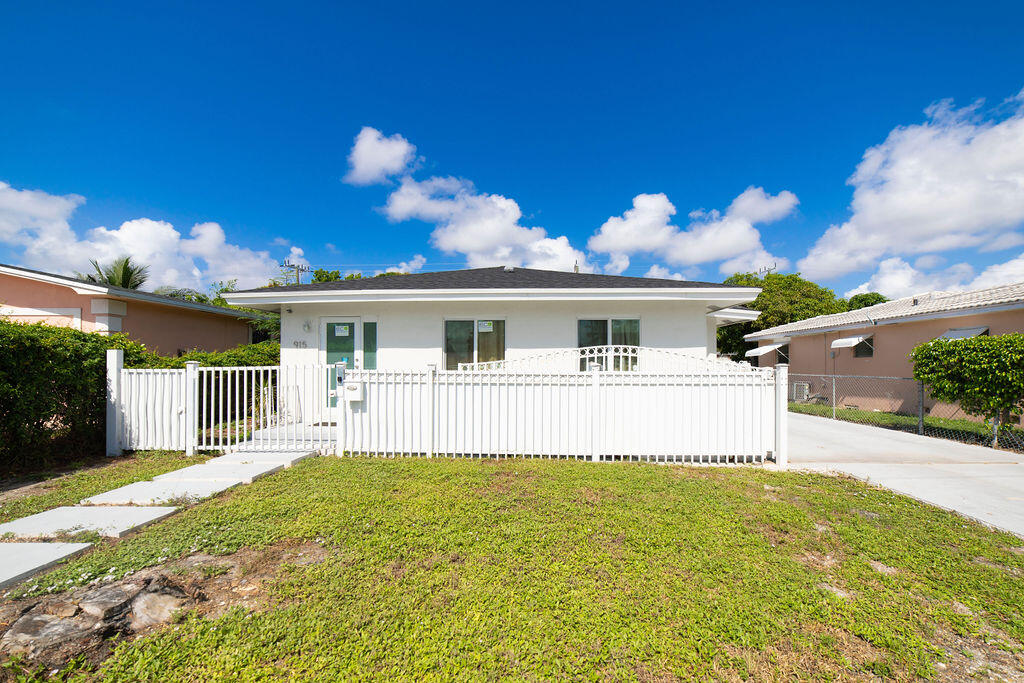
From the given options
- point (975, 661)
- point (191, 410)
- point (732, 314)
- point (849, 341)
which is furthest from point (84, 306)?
point (849, 341)

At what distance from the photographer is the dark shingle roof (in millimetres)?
8312

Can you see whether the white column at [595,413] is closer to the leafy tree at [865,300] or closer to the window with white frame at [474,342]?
the window with white frame at [474,342]

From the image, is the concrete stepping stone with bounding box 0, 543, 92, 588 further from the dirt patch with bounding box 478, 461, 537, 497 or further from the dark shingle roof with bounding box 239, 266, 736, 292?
the dark shingle roof with bounding box 239, 266, 736, 292

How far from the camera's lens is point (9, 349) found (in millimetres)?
5199

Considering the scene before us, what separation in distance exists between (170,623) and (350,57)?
13.0m

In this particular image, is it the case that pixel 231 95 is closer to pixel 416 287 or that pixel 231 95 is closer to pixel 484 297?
pixel 416 287

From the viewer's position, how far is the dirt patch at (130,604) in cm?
222

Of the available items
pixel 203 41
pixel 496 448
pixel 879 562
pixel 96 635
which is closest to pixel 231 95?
pixel 203 41

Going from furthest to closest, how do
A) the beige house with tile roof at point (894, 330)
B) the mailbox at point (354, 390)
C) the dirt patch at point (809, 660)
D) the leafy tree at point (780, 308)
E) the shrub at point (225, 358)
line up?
1. the leafy tree at point (780, 308)
2. the beige house with tile roof at point (894, 330)
3. the shrub at point (225, 358)
4. the mailbox at point (354, 390)
5. the dirt patch at point (809, 660)

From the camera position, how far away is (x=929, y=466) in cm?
602

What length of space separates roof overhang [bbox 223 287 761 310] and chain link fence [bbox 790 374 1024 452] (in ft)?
15.8

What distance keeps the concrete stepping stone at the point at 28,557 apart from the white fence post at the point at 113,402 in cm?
372

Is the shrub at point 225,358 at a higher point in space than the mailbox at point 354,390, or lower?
higher

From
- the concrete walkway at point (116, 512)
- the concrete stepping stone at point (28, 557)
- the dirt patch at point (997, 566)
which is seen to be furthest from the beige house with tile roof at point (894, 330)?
the concrete stepping stone at point (28, 557)
